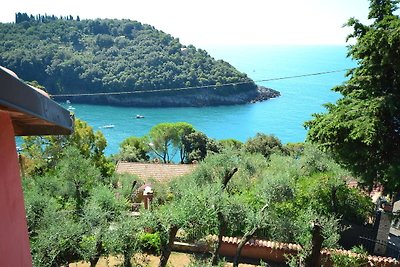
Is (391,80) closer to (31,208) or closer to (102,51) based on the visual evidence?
(31,208)

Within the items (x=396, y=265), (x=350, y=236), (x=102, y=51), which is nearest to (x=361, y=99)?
(x=396, y=265)

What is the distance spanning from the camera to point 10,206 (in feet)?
5.75

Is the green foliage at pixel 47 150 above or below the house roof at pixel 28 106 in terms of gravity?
below

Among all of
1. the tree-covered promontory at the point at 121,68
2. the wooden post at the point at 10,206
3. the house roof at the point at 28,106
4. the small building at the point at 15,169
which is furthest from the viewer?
the tree-covered promontory at the point at 121,68

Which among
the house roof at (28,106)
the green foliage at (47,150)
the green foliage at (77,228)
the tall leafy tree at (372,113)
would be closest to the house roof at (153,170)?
the green foliage at (47,150)

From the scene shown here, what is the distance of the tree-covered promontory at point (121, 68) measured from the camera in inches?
3147

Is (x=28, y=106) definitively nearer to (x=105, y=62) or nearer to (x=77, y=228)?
(x=77, y=228)

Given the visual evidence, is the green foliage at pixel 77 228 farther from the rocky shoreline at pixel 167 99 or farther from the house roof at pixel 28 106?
the rocky shoreline at pixel 167 99

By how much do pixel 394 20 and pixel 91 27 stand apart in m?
112

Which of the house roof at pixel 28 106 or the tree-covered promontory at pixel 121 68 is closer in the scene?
the house roof at pixel 28 106

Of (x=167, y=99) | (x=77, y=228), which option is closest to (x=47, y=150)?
(x=77, y=228)

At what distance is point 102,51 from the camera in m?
95.1

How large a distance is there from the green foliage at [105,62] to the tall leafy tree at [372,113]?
71892 millimetres

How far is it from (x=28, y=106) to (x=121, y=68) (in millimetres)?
86196
